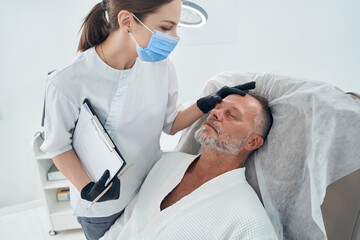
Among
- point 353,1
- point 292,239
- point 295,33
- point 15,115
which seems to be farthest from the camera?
point 15,115

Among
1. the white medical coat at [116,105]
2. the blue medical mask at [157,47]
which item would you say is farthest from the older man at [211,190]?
the blue medical mask at [157,47]

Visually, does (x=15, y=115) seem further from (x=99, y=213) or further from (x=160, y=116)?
(x=160, y=116)

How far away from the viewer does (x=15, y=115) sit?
2086 mm

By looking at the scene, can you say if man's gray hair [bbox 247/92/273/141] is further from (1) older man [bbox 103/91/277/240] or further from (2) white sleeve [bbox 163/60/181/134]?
(2) white sleeve [bbox 163/60/181/134]

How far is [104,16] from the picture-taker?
1.02 meters

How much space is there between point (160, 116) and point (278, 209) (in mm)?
636

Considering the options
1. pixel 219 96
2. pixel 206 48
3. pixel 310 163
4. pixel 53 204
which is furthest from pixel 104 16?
pixel 53 204

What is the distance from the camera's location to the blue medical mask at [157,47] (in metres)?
0.94

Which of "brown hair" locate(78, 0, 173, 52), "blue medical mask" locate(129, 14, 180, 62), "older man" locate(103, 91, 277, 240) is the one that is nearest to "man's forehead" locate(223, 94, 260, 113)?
"older man" locate(103, 91, 277, 240)

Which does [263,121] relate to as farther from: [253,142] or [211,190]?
[211,190]

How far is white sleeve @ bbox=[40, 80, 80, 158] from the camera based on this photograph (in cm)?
94

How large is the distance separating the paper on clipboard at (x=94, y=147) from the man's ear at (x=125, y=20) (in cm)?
32

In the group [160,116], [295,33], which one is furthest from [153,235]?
[295,33]

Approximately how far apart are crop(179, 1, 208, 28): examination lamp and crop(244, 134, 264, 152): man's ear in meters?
0.62
